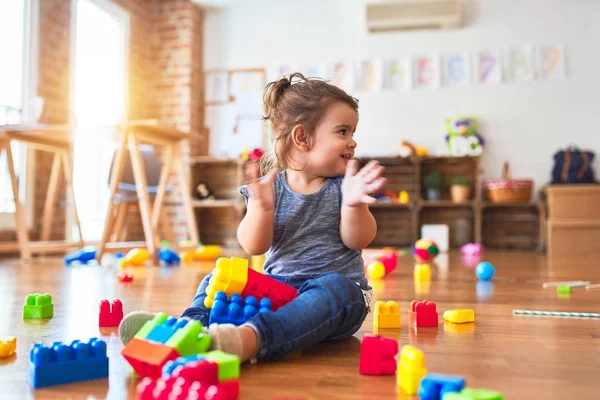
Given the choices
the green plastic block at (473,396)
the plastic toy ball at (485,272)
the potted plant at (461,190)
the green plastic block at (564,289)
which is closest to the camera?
the green plastic block at (473,396)

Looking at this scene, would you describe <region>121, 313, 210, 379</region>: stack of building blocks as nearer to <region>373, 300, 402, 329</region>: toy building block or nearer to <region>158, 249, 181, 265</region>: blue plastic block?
<region>373, 300, 402, 329</region>: toy building block

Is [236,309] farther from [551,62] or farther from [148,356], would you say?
[551,62]

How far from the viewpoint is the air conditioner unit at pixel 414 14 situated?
4.98 meters

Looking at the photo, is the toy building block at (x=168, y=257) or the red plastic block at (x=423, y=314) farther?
the toy building block at (x=168, y=257)

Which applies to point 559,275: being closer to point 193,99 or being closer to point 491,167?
point 491,167

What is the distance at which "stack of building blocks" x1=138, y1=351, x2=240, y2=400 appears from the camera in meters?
0.63

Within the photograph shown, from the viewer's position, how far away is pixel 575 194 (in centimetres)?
457

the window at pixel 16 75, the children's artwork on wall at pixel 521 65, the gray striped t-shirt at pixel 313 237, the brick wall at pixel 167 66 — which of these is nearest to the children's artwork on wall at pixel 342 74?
the brick wall at pixel 167 66

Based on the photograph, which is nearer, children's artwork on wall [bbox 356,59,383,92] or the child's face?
the child's face

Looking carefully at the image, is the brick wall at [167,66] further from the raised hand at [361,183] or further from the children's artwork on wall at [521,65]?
the raised hand at [361,183]

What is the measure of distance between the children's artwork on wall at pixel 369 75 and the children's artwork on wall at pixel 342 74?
7cm

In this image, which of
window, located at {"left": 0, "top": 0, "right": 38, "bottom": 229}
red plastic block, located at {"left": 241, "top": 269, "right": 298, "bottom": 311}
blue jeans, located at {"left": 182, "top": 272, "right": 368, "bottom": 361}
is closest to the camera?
blue jeans, located at {"left": 182, "top": 272, "right": 368, "bottom": 361}

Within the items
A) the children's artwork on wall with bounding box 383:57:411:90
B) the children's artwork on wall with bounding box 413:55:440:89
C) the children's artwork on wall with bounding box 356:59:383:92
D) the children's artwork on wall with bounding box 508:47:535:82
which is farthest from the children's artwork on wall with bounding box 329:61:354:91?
the children's artwork on wall with bounding box 508:47:535:82

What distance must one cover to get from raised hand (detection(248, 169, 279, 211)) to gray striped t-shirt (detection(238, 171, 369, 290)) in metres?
0.08
